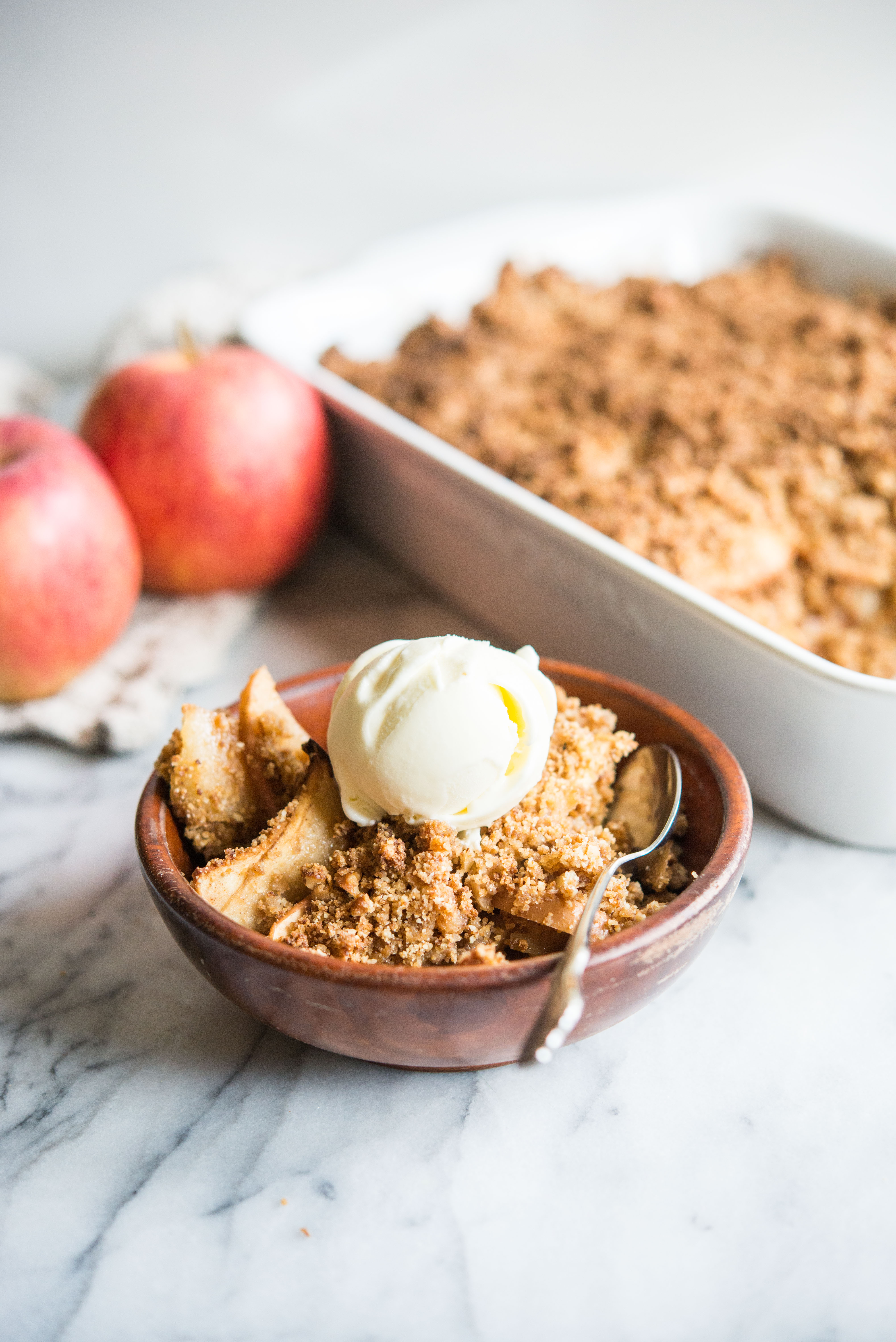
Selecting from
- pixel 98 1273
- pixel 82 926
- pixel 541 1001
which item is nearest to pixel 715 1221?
pixel 541 1001

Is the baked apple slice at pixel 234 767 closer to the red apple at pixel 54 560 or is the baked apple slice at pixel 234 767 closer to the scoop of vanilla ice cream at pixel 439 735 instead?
the scoop of vanilla ice cream at pixel 439 735

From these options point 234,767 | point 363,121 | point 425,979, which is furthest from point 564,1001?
point 363,121

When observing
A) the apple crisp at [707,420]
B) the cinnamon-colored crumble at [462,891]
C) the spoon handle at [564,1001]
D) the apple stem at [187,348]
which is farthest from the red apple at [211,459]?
the spoon handle at [564,1001]

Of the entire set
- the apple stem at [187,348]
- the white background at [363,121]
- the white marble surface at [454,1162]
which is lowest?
the white marble surface at [454,1162]

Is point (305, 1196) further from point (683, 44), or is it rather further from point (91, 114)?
point (683, 44)

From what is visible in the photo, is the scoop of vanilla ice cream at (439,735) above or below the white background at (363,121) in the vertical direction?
below

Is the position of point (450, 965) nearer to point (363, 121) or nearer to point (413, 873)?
point (413, 873)
